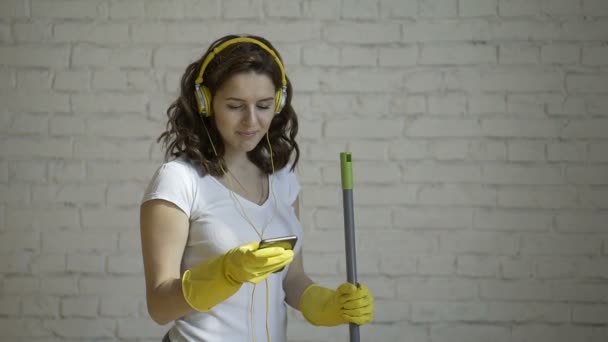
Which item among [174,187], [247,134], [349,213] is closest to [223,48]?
[247,134]

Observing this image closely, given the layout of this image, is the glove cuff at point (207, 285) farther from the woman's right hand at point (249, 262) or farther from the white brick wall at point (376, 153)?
the white brick wall at point (376, 153)

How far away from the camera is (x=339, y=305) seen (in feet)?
5.35

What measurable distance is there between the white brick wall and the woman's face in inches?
38.6

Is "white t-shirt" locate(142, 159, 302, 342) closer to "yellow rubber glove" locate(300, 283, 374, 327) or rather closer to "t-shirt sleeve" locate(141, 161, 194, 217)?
"t-shirt sleeve" locate(141, 161, 194, 217)

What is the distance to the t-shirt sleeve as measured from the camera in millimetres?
1463

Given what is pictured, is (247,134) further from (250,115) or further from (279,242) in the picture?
(279,242)

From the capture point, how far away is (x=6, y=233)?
259cm

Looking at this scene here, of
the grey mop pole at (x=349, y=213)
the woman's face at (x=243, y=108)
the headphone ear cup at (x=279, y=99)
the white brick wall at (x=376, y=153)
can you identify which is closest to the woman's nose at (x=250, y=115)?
the woman's face at (x=243, y=108)

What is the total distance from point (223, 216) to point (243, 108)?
9.5 inches

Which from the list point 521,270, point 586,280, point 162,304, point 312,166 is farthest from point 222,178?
point 586,280

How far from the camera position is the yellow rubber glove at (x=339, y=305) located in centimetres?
161

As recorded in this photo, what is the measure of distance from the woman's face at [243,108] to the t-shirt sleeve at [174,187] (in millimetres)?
131

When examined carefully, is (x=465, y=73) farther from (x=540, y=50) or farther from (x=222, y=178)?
(x=222, y=178)

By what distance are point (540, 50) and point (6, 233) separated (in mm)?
2042
